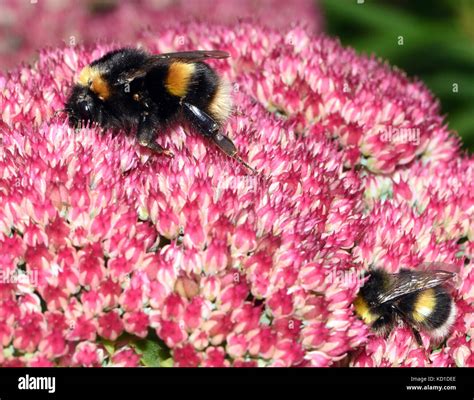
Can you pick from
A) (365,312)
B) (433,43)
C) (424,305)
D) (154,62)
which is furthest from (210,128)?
(433,43)

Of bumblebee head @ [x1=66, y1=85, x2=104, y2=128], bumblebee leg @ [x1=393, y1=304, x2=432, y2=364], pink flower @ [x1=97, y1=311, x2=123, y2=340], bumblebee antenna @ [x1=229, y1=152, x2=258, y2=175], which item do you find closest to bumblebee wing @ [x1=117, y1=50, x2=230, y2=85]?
bumblebee head @ [x1=66, y1=85, x2=104, y2=128]

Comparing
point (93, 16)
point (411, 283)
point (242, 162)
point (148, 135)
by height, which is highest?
point (93, 16)

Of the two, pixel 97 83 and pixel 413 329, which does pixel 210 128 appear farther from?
pixel 413 329

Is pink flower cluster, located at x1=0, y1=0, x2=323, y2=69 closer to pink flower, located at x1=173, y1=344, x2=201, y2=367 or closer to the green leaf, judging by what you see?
the green leaf

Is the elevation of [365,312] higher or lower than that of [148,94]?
lower

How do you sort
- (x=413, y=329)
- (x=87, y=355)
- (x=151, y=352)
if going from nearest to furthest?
(x=87, y=355) < (x=151, y=352) < (x=413, y=329)

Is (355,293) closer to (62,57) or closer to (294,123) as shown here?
(294,123)

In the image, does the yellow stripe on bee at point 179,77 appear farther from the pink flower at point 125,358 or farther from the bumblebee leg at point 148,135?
the pink flower at point 125,358
